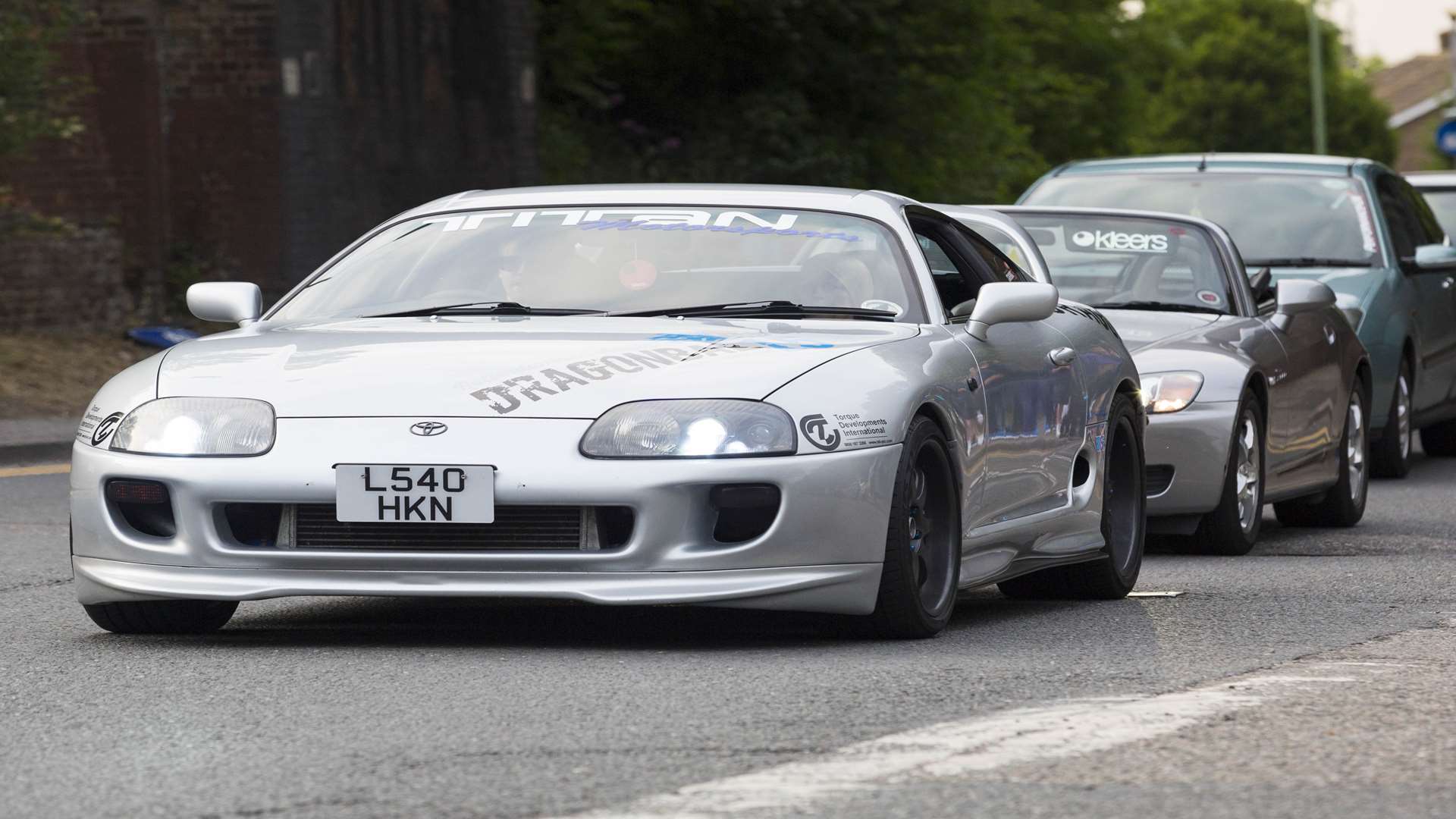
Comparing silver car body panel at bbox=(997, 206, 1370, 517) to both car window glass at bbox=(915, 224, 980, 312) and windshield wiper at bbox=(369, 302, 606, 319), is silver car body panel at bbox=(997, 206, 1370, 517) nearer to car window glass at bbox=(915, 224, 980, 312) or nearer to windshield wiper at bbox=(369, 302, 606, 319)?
car window glass at bbox=(915, 224, 980, 312)

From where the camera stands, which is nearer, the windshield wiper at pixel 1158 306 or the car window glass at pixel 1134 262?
the windshield wiper at pixel 1158 306

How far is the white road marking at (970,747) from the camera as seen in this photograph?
4.32 meters

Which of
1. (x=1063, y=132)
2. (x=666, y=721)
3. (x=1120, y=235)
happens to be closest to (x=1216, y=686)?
(x=666, y=721)

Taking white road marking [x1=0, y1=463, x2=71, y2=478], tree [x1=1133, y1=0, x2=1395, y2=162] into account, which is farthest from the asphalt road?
tree [x1=1133, y1=0, x2=1395, y2=162]

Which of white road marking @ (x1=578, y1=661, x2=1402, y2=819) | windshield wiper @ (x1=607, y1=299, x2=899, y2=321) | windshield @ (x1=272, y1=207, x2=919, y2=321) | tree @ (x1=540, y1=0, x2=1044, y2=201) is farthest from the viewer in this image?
tree @ (x1=540, y1=0, x2=1044, y2=201)

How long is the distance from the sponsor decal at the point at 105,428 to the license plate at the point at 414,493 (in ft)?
2.26

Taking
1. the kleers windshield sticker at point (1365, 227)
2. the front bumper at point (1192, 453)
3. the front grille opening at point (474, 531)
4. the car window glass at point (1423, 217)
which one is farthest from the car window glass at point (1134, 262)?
the front grille opening at point (474, 531)

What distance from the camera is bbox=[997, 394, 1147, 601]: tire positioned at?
7906 mm

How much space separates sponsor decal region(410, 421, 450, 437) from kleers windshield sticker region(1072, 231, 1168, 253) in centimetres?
550

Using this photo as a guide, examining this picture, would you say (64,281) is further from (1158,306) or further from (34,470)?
(1158,306)

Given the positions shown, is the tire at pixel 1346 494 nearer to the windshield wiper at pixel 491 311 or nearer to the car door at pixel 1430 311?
the car door at pixel 1430 311

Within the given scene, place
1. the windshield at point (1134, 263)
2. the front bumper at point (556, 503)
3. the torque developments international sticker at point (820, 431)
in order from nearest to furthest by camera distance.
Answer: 1. the front bumper at point (556, 503)
2. the torque developments international sticker at point (820, 431)
3. the windshield at point (1134, 263)

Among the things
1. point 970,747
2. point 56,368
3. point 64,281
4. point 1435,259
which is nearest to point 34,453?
point 56,368

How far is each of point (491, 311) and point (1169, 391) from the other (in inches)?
139
